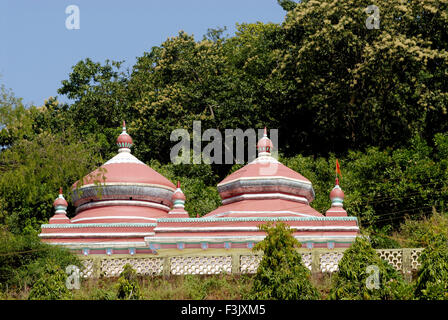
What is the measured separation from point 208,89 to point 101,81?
7181mm

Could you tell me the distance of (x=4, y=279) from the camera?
72.6 ft

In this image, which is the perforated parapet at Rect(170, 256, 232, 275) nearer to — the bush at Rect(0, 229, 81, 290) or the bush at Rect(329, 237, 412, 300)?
the bush at Rect(0, 229, 81, 290)

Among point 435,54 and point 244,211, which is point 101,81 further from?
point 244,211

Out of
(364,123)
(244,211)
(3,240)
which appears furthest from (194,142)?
(3,240)

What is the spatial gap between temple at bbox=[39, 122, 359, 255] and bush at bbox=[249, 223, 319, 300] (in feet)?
12.5

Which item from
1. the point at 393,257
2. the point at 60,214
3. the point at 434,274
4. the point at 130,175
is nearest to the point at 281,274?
the point at 434,274

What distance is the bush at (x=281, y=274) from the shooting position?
18.7 metres

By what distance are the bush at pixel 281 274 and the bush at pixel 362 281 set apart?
2.14 ft

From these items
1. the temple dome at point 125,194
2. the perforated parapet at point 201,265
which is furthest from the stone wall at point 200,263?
the temple dome at point 125,194

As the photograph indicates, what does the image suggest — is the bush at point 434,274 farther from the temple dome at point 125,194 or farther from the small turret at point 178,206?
the temple dome at point 125,194

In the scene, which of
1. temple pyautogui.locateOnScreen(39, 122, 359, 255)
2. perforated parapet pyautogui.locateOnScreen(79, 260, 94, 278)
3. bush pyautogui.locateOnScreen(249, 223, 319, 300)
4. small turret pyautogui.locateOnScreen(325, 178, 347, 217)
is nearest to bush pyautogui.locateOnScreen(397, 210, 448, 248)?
small turret pyautogui.locateOnScreen(325, 178, 347, 217)

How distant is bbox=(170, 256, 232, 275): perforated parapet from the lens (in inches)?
896

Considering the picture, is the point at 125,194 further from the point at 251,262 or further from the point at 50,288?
the point at 50,288

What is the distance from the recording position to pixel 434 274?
18.3m
